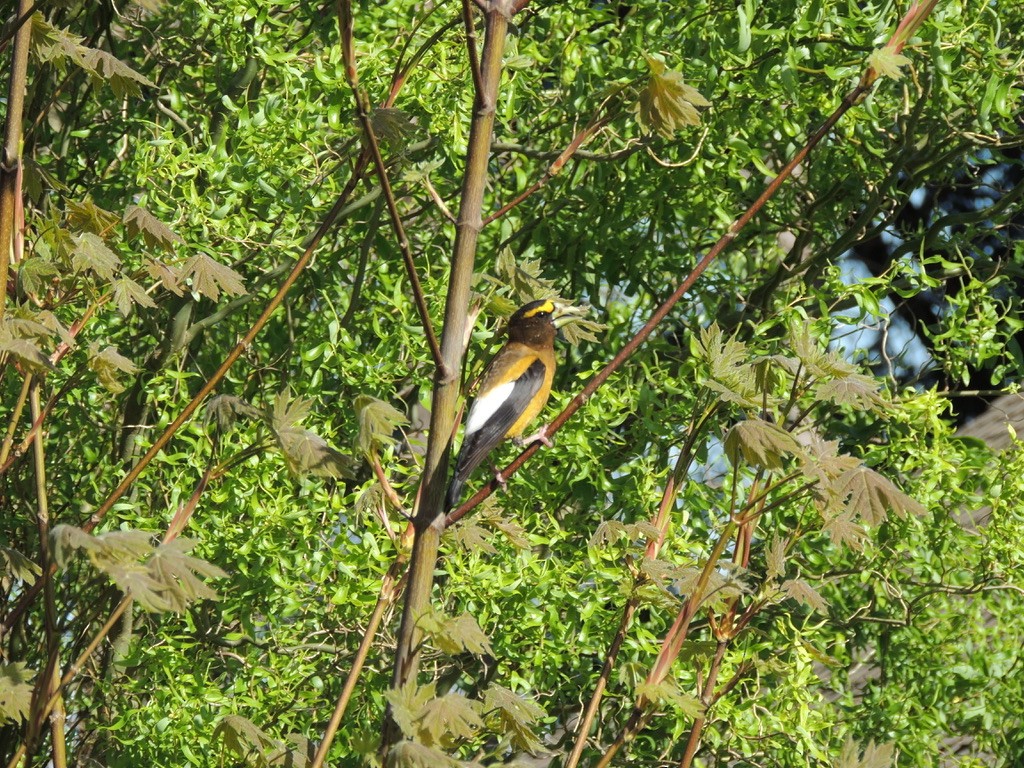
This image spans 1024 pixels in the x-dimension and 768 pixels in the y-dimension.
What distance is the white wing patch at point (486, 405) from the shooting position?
12.9 ft

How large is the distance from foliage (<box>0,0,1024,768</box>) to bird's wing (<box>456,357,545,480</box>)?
1.00 feet

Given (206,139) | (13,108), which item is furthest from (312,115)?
(13,108)

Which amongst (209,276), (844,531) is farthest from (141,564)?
(844,531)

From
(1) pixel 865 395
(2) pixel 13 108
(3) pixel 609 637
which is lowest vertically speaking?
(3) pixel 609 637

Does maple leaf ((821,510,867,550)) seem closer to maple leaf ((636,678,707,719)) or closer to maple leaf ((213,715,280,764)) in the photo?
maple leaf ((636,678,707,719))

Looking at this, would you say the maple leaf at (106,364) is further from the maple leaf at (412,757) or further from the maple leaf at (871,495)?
the maple leaf at (871,495)

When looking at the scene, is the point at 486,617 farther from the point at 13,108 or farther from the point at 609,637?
the point at 13,108

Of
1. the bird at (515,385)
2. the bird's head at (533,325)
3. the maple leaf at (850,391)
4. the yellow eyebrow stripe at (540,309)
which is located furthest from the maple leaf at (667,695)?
the bird's head at (533,325)

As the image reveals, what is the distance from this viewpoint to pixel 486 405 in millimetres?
4102

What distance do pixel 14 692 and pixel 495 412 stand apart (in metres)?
Result: 2.17

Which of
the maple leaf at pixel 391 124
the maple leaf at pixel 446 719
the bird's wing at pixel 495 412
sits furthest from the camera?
the bird's wing at pixel 495 412

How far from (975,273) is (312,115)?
10.3 feet

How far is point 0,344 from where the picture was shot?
1.95 m

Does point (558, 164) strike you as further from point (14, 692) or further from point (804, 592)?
point (14, 692)
